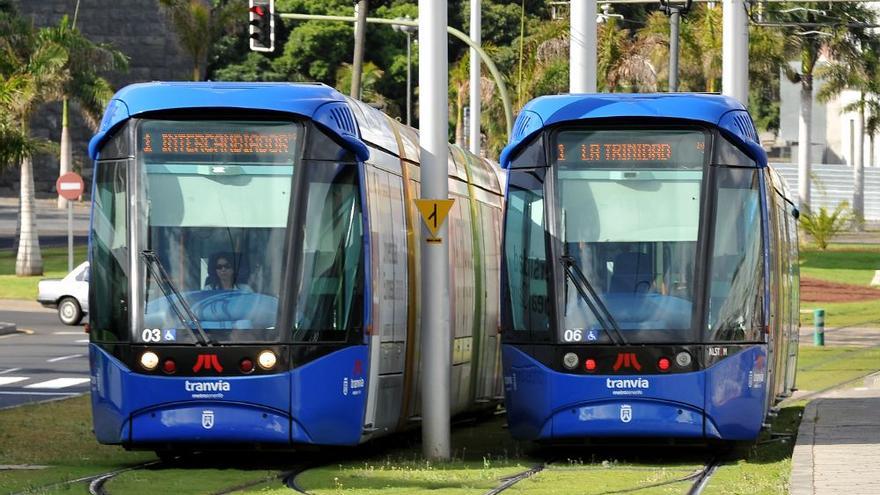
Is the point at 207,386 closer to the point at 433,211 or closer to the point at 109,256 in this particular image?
the point at 109,256

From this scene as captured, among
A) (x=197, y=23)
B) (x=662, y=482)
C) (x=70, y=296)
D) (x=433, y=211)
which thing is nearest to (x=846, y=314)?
(x=70, y=296)

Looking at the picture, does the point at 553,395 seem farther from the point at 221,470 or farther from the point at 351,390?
the point at 221,470

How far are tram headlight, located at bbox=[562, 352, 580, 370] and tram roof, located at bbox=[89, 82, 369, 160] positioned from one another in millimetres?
2443

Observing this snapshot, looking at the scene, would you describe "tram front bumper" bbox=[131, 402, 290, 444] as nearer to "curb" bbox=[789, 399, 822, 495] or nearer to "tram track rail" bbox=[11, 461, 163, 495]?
"tram track rail" bbox=[11, 461, 163, 495]

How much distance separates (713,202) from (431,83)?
2664 millimetres

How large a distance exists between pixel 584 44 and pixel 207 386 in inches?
364

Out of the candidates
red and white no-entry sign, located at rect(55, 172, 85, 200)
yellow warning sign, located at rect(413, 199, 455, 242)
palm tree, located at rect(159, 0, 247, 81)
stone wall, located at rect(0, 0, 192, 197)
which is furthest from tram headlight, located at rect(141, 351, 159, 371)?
stone wall, located at rect(0, 0, 192, 197)

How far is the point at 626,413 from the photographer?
15.8 meters

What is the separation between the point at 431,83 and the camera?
1641cm

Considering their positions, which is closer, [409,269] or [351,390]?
[351,390]

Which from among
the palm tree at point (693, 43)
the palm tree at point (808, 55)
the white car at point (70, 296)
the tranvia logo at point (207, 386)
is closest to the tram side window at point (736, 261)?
the tranvia logo at point (207, 386)

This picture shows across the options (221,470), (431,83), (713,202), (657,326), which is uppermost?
(431,83)

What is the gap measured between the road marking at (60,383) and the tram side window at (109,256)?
38.8 ft

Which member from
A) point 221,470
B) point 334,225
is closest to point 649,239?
point 334,225
